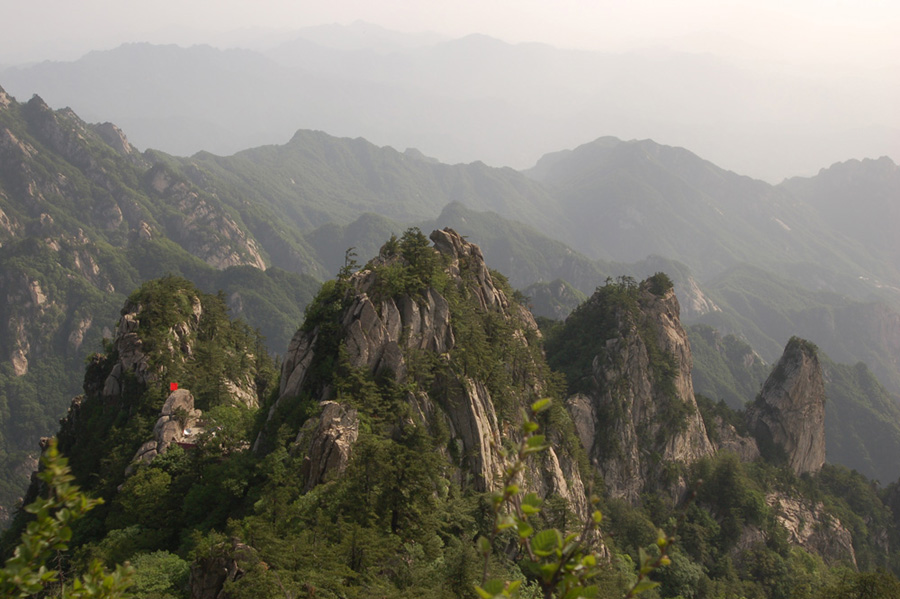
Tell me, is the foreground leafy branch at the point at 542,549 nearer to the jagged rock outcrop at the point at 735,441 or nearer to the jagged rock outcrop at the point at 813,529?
the jagged rock outcrop at the point at 813,529

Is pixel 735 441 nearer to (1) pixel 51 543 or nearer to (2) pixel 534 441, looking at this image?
(2) pixel 534 441

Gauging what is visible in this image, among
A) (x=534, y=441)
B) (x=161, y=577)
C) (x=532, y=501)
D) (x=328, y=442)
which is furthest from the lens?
(x=328, y=442)

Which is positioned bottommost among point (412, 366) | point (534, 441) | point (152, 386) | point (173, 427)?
point (173, 427)

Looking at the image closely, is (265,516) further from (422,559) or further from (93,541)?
(93,541)

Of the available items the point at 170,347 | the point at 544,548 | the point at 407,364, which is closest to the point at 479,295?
the point at 407,364

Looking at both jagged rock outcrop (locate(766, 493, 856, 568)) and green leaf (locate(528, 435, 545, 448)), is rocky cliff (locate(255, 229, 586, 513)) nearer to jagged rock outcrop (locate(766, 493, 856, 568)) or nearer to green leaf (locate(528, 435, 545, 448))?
green leaf (locate(528, 435, 545, 448))

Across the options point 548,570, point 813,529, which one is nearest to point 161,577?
point 548,570

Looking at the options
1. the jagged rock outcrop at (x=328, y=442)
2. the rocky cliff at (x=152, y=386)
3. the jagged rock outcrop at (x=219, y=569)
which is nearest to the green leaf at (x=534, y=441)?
the jagged rock outcrop at (x=219, y=569)

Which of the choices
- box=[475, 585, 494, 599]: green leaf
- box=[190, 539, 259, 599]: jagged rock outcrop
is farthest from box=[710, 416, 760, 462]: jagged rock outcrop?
box=[475, 585, 494, 599]: green leaf
